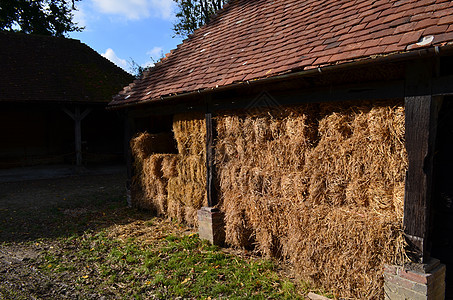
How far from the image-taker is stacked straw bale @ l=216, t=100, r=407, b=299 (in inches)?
136

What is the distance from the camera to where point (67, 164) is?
15.5 metres

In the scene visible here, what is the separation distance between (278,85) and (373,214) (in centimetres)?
220

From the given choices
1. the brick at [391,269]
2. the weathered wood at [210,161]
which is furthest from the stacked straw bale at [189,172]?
the brick at [391,269]

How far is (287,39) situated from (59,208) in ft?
23.3

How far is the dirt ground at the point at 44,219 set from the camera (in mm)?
4262

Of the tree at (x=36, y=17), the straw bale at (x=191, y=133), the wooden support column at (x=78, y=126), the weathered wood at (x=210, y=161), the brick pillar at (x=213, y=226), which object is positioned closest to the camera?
the brick pillar at (x=213, y=226)

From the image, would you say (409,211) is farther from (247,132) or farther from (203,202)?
(203,202)

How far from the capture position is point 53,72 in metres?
14.9

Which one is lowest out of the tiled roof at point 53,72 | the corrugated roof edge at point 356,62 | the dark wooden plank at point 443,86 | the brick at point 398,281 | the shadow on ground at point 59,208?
the shadow on ground at point 59,208

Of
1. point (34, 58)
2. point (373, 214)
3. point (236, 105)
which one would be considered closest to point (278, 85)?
point (236, 105)

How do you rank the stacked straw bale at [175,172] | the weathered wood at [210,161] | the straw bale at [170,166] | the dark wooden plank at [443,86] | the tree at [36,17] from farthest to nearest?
the tree at [36,17]
the straw bale at [170,166]
the stacked straw bale at [175,172]
the weathered wood at [210,161]
the dark wooden plank at [443,86]

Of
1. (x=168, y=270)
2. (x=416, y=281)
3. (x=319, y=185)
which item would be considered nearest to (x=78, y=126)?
(x=168, y=270)

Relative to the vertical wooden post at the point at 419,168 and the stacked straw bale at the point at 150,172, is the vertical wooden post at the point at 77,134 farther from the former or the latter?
the vertical wooden post at the point at 419,168

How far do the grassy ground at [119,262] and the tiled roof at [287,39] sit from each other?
9.05ft
